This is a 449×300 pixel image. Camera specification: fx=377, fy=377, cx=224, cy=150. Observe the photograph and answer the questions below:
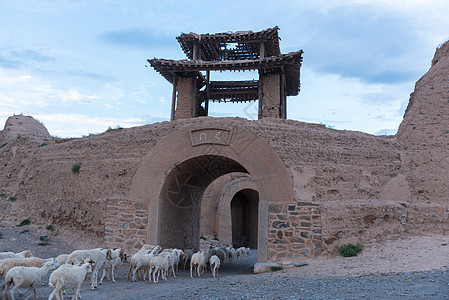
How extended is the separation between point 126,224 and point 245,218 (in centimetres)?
1414

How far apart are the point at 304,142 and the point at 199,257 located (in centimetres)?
368

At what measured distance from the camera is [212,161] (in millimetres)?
10625

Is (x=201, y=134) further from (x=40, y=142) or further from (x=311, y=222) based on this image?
(x=40, y=142)

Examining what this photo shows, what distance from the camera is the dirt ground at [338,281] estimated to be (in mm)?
5392

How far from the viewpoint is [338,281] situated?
20.8 feet

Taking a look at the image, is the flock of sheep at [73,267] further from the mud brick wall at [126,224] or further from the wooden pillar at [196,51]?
the wooden pillar at [196,51]

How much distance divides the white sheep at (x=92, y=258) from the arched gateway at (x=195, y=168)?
207 centimetres

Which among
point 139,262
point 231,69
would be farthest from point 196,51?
point 139,262

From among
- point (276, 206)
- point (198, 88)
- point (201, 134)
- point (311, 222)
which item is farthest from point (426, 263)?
point (198, 88)

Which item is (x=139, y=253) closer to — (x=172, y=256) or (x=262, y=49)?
(x=172, y=256)

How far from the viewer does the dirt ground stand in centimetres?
539

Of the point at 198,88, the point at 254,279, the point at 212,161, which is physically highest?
the point at 198,88

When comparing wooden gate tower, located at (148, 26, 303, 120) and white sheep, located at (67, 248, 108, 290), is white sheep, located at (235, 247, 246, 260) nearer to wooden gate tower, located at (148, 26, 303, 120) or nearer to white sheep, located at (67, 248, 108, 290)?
wooden gate tower, located at (148, 26, 303, 120)

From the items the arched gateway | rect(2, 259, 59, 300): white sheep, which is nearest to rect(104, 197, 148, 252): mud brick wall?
the arched gateway
